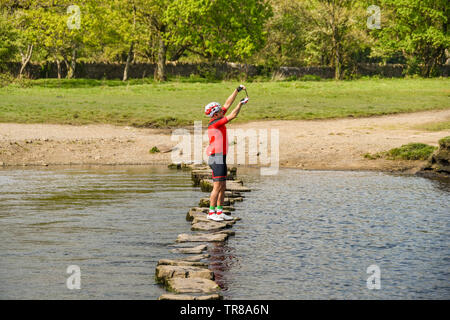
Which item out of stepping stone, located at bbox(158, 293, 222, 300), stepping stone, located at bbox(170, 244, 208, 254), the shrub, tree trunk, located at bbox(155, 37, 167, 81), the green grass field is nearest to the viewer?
stepping stone, located at bbox(158, 293, 222, 300)

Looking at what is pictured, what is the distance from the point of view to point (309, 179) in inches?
629

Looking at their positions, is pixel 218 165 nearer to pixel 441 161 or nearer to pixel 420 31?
pixel 441 161

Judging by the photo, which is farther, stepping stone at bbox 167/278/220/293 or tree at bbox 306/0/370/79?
tree at bbox 306/0/370/79

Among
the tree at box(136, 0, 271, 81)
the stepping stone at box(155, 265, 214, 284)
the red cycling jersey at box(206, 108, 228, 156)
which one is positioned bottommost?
the stepping stone at box(155, 265, 214, 284)

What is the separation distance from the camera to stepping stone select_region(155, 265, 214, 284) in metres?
7.54

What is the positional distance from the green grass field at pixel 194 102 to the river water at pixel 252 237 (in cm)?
842

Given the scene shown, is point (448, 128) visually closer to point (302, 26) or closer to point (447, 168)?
point (447, 168)

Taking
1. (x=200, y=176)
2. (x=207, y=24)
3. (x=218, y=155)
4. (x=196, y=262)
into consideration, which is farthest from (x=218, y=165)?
(x=207, y=24)

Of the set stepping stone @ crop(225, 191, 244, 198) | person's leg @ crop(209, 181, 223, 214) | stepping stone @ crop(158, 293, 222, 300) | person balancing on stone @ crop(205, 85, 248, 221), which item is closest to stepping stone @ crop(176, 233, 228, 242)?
person balancing on stone @ crop(205, 85, 248, 221)

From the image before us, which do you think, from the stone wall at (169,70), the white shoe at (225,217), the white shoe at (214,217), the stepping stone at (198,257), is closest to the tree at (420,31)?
the stone wall at (169,70)

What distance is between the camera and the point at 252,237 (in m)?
9.84

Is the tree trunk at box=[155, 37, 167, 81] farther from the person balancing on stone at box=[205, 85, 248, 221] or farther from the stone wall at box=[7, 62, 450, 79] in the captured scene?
the person balancing on stone at box=[205, 85, 248, 221]

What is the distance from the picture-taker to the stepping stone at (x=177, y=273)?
24.7 feet

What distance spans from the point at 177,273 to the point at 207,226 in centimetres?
287
